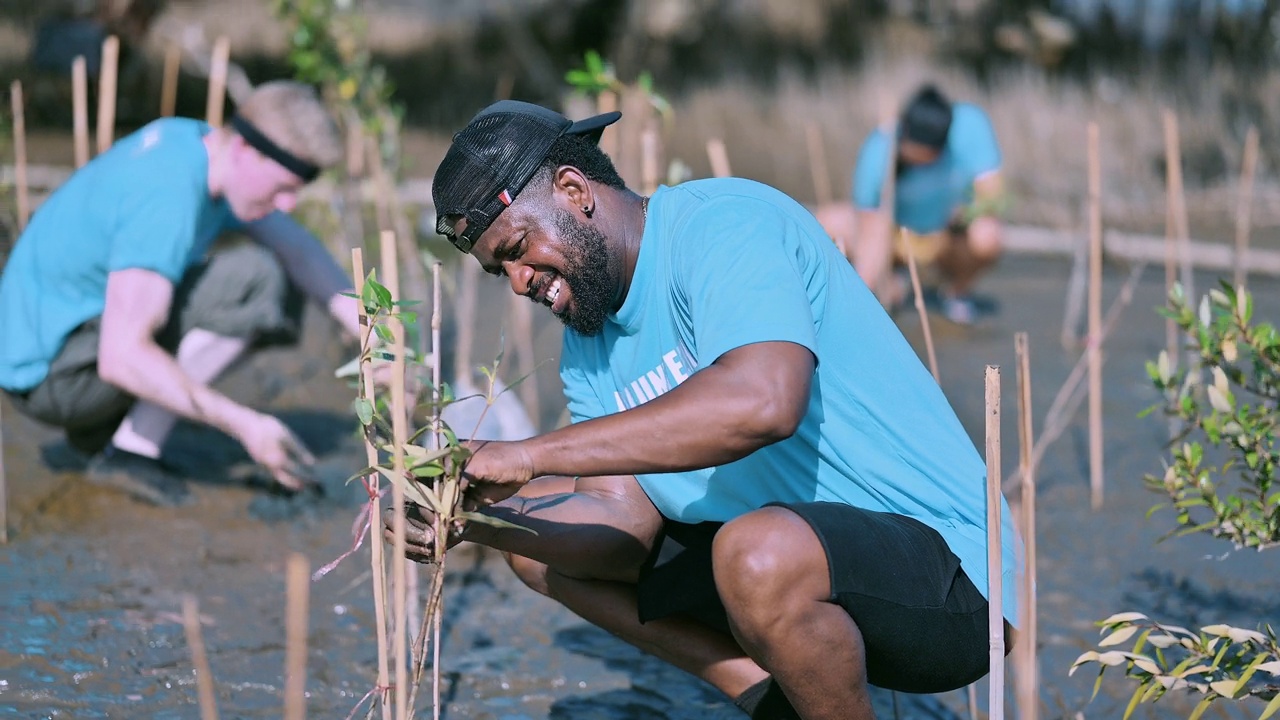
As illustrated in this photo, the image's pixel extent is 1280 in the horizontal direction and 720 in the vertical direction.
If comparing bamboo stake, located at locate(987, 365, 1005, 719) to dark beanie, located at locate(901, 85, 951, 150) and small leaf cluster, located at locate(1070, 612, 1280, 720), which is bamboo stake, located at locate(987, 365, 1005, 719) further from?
dark beanie, located at locate(901, 85, 951, 150)

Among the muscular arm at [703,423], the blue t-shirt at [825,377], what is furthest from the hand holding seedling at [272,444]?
the muscular arm at [703,423]

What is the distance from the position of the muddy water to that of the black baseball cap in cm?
103

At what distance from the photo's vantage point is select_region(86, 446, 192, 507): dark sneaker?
11.2 ft

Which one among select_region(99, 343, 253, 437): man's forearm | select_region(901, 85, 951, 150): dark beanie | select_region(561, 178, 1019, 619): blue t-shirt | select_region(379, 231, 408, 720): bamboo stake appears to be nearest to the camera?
select_region(379, 231, 408, 720): bamboo stake

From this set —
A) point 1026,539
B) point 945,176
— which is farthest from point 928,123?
point 1026,539

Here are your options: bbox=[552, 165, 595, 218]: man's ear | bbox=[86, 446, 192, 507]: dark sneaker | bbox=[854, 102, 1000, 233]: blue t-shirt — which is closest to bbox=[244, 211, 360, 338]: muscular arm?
bbox=[86, 446, 192, 507]: dark sneaker


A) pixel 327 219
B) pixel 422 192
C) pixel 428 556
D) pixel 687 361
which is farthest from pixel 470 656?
pixel 422 192

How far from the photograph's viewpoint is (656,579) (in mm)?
2260

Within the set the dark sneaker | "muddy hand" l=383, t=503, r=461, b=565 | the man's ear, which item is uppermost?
the man's ear

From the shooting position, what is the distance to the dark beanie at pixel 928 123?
5359 millimetres

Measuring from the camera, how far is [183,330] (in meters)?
3.48

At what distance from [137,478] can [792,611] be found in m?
2.20

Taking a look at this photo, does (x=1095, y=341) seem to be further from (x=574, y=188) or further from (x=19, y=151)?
(x=19, y=151)

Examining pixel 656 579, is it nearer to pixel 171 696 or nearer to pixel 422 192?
pixel 171 696
